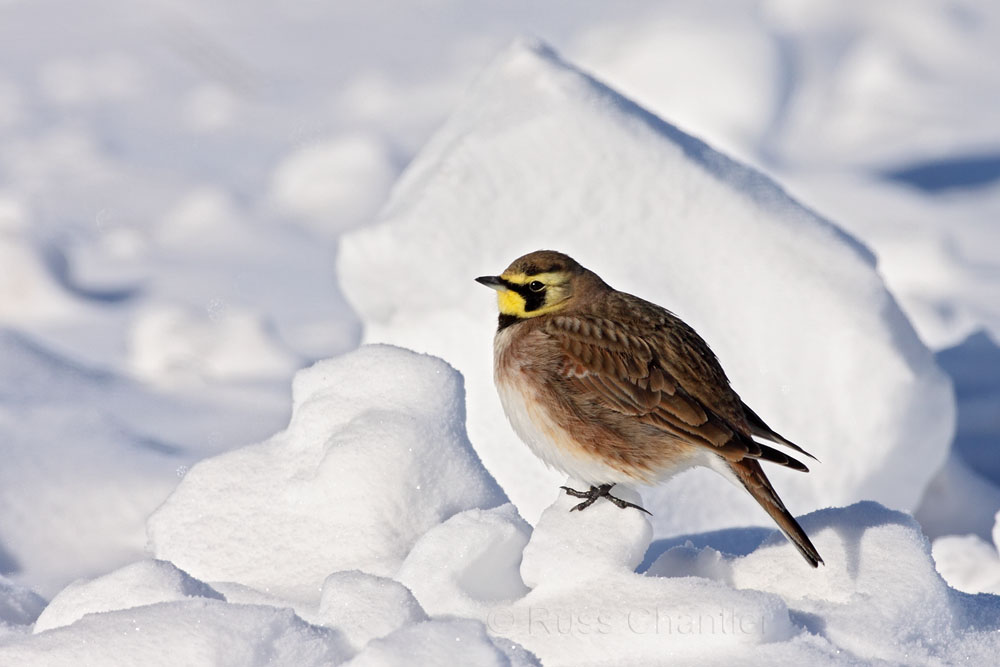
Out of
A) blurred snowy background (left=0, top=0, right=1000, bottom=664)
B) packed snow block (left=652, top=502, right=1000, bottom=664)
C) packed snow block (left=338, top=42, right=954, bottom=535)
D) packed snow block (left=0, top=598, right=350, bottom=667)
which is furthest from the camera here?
blurred snowy background (left=0, top=0, right=1000, bottom=664)

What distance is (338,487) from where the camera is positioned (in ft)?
9.85

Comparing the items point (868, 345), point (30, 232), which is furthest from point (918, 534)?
point (30, 232)

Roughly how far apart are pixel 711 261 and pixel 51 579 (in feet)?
8.19

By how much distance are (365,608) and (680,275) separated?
228 cm

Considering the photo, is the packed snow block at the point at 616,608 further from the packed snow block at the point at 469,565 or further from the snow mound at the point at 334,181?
the snow mound at the point at 334,181

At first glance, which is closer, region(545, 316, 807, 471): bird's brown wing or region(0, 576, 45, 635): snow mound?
region(545, 316, 807, 471): bird's brown wing

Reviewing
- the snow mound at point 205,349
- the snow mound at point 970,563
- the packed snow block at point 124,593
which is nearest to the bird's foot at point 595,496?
the packed snow block at point 124,593

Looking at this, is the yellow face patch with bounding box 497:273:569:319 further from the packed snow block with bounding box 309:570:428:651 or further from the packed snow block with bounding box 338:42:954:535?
the packed snow block with bounding box 338:42:954:535

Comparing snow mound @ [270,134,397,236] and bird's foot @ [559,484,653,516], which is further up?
snow mound @ [270,134,397,236]

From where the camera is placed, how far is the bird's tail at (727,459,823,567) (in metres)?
2.31

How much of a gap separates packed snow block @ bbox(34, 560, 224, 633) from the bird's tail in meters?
1.20

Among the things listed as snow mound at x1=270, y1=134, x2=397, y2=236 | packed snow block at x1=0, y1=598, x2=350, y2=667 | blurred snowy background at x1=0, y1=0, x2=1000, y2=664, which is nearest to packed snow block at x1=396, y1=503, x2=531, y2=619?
packed snow block at x1=0, y1=598, x2=350, y2=667

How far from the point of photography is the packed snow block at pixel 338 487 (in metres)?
2.94

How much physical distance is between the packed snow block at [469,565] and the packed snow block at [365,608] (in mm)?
A: 95
